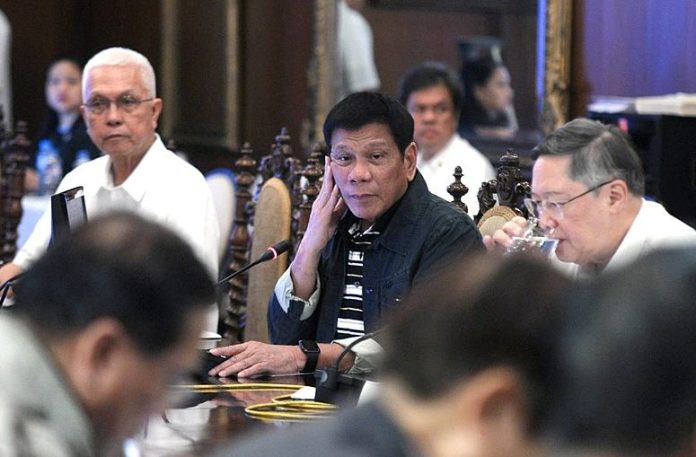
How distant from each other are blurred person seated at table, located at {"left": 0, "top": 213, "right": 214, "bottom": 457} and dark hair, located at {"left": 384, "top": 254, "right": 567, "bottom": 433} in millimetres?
283

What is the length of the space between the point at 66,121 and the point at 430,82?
2539 mm

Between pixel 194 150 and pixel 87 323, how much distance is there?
7156 millimetres

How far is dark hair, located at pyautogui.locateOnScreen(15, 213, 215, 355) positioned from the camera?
1.49 metres

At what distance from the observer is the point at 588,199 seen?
348 centimetres

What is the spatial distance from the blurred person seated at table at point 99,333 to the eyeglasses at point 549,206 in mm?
2063

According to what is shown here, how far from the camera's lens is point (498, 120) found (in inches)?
260

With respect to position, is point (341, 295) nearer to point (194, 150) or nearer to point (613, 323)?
point (613, 323)

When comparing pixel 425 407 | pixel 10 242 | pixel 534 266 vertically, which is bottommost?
pixel 10 242

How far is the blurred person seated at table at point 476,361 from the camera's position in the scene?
4.22 ft

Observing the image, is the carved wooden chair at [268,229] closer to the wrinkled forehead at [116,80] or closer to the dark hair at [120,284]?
the wrinkled forehead at [116,80]

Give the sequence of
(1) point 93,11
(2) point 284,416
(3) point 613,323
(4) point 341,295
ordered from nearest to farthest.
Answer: (3) point 613,323
(2) point 284,416
(4) point 341,295
(1) point 93,11

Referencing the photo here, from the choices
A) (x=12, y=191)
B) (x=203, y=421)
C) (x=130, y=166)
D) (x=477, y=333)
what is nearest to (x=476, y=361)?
(x=477, y=333)

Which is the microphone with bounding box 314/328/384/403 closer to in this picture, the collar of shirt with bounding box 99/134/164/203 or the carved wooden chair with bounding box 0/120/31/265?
the collar of shirt with bounding box 99/134/164/203

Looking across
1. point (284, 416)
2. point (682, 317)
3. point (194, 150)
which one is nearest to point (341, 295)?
point (284, 416)
